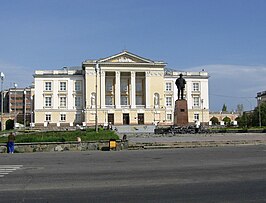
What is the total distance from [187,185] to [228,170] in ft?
12.7

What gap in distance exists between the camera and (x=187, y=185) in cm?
1127

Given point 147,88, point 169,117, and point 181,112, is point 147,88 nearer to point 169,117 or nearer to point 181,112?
point 169,117

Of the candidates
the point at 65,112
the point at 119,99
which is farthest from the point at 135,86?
the point at 65,112

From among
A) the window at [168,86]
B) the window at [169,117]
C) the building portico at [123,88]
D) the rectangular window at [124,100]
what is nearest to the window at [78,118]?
the building portico at [123,88]

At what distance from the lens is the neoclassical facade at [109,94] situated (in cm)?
10369

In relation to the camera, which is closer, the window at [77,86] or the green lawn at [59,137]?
the green lawn at [59,137]

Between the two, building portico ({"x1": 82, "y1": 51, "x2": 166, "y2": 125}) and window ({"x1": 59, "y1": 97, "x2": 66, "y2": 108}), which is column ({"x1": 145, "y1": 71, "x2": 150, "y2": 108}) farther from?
window ({"x1": 59, "y1": 97, "x2": 66, "y2": 108})

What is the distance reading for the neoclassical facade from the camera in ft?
340

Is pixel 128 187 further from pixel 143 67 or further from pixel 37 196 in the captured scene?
pixel 143 67

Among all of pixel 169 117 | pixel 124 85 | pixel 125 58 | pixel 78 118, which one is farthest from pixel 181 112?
pixel 78 118

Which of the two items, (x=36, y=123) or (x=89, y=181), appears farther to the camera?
(x=36, y=123)

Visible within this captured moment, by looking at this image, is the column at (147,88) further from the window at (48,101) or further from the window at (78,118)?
the window at (48,101)

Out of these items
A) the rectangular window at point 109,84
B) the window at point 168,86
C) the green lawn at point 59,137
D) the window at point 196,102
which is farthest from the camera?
the window at point 196,102

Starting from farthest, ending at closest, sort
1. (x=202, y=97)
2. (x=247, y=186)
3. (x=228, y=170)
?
1. (x=202, y=97)
2. (x=228, y=170)
3. (x=247, y=186)
